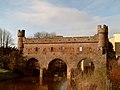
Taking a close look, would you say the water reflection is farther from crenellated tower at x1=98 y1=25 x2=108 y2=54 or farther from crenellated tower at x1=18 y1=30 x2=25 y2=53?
crenellated tower at x1=18 y1=30 x2=25 y2=53

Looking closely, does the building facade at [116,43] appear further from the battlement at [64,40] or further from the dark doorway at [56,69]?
the battlement at [64,40]

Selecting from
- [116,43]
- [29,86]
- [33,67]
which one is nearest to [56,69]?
[33,67]

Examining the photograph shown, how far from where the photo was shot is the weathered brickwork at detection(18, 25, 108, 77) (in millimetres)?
40781

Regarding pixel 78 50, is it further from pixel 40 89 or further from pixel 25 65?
pixel 40 89

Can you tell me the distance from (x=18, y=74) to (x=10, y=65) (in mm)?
2199

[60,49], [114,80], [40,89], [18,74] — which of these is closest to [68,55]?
[60,49]

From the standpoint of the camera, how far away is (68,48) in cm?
4284

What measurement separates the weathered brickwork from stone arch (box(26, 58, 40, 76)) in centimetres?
127

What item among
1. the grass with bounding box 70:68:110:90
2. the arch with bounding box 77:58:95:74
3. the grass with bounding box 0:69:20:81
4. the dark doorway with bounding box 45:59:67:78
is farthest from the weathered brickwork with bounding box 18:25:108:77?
the grass with bounding box 70:68:110:90

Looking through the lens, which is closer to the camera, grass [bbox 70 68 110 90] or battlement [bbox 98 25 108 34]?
grass [bbox 70 68 110 90]

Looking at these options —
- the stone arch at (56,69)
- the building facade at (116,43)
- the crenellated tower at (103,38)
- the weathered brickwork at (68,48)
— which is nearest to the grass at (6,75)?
the weathered brickwork at (68,48)

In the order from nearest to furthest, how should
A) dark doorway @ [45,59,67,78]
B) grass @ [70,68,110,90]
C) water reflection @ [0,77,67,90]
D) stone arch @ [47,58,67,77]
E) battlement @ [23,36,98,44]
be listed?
grass @ [70,68,110,90]
water reflection @ [0,77,67,90]
battlement @ [23,36,98,44]
dark doorway @ [45,59,67,78]
stone arch @ [47,58,67,77]

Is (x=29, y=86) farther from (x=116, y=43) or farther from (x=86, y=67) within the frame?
(x=116, y=43)

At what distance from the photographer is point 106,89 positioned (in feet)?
66.0
